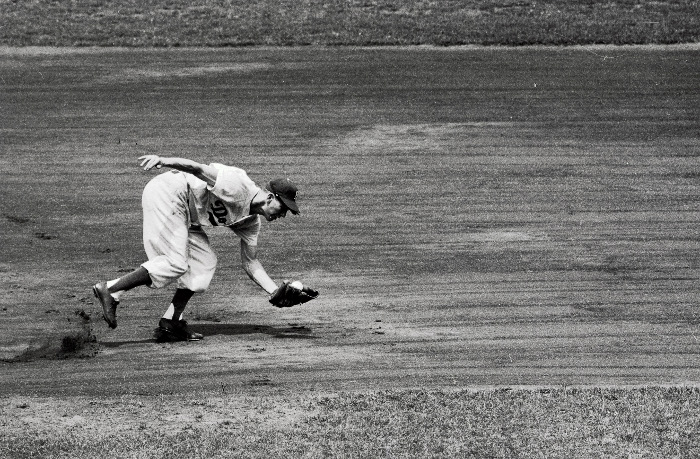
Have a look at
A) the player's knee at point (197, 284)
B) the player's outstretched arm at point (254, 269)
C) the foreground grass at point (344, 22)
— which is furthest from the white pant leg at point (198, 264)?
the foreground grass at point (344, 22)

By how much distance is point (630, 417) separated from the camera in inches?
380

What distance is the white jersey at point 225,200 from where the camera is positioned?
36.7 feet

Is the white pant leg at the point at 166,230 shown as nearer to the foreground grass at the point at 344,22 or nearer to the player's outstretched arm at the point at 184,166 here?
the player's outstretched arm at the point at 184,166

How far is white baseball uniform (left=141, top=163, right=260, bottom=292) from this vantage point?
36.8 ft

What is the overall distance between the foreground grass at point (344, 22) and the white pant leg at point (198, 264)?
41.2ft

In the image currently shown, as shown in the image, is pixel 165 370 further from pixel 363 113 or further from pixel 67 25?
pixel 67 25

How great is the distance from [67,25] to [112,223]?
35.7ft

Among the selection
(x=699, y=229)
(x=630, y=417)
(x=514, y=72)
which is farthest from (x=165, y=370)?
(x=514, y=72)

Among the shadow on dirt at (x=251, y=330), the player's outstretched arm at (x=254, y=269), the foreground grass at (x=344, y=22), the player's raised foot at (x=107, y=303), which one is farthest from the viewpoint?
the foreground grass at (x=344, y=22)

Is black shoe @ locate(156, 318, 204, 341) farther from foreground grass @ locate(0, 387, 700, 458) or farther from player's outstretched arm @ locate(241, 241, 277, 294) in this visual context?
foreground grass @ locate(0, 387, 700, 458)

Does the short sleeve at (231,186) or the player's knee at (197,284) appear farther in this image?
the player's knee at (197,284)

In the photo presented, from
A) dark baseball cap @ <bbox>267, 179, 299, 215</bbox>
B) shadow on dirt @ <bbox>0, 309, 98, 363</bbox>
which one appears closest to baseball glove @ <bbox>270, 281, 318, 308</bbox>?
dark baseball cap @ <bbox>267, 179, 299, 215</bbox>

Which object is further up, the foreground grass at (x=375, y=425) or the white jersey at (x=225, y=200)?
the white jersey at (x=225, y=200)

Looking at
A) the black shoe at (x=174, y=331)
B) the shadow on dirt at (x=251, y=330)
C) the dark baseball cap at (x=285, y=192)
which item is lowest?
the shadow on dirt at (x=251, y=330)
